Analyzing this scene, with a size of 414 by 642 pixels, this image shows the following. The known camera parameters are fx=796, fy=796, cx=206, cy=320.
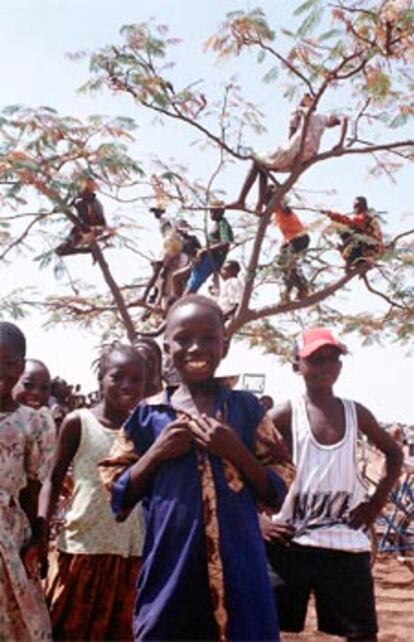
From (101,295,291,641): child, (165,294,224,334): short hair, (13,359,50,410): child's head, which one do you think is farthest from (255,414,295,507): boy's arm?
(13,359,50,410): child's head

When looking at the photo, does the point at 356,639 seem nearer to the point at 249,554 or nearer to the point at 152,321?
the point at 249,554

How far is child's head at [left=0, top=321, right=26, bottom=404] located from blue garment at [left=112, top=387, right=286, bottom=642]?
73 cm

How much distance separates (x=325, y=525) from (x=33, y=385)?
1847mm

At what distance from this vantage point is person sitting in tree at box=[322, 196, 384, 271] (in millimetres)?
8992

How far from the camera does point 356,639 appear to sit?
105 inches

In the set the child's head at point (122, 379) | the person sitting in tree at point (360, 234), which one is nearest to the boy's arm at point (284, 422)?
the child's head at point (122, 379)

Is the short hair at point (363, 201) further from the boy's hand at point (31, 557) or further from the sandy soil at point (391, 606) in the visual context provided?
the boy's hand at point (31, 557)

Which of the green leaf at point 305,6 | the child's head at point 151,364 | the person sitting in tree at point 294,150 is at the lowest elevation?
the child's head at point 151,364

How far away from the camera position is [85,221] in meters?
8.91

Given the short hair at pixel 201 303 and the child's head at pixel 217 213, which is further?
the child's head at pixel 217 213

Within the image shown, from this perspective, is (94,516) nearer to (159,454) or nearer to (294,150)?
(159,454)

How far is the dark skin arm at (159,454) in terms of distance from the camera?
194 centimetres

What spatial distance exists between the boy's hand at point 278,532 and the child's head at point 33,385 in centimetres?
170

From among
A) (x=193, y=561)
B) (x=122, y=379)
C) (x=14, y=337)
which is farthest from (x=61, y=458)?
(x=193, y=561)
